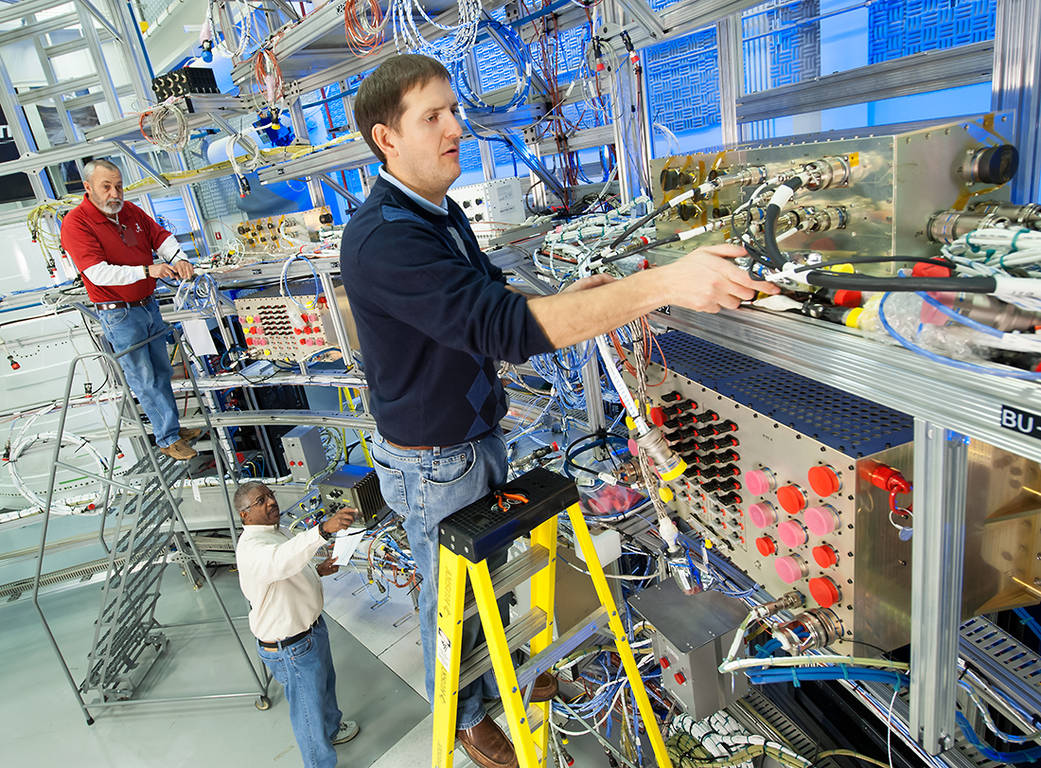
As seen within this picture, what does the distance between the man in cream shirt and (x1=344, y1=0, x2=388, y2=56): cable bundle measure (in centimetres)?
184

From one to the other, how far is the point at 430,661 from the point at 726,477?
98cm

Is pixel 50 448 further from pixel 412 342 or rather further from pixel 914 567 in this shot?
pixel 914 567

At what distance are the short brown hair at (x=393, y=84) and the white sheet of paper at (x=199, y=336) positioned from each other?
3.51 meters

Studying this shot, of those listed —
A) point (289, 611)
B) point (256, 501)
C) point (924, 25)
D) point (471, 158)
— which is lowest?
point (289, 611)

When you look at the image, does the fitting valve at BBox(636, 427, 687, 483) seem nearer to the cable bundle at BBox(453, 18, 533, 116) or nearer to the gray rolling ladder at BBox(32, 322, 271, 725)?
the cable bundle at BBox(453, 18, 533, 116)

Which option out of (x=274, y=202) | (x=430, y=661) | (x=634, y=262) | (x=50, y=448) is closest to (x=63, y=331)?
(x=50, y=448)

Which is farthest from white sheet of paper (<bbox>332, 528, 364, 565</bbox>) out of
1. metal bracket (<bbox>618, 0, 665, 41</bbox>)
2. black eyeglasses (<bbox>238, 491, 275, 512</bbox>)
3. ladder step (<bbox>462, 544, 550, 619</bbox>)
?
metal bracket (<bbox>618, 0, 665, 41</bbox>)

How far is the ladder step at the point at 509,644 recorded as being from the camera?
1.64m

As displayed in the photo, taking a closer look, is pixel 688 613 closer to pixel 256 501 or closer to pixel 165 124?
pixel 256 501

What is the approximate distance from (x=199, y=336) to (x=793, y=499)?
14.3 feet

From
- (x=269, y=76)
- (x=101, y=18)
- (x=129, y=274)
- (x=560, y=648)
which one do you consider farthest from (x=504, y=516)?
(x=101, y=18)

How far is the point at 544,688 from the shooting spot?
6.82ft

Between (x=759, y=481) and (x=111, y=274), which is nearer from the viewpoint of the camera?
(x=759, y=481)

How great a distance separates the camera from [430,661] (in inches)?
70.6
